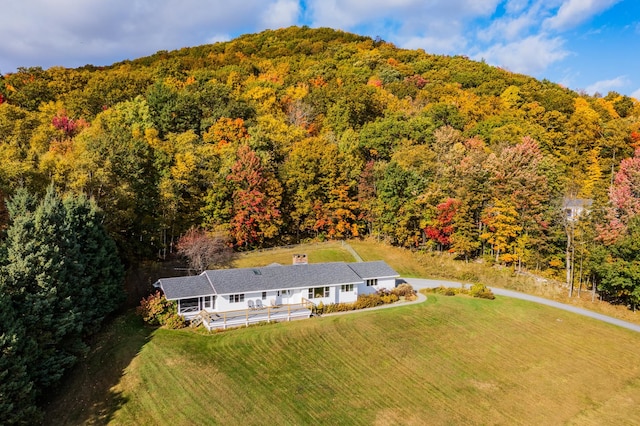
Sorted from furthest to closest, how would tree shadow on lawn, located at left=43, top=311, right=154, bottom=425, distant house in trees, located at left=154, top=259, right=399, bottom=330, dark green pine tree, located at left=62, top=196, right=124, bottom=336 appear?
distant house in trees, located at left=154, top=259, right=399, bottom=330
dark green pine tree, located at left=62, top=196, right=124, bottom=336
tree shadow on lawn, located at left=43, top=311, right=154, bottom=425

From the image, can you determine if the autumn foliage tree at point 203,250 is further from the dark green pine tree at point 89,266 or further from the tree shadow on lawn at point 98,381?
the tree shadow on lawn at point 98,381

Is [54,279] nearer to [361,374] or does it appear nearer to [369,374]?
[361,374]

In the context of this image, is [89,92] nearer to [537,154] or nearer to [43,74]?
[43,74]

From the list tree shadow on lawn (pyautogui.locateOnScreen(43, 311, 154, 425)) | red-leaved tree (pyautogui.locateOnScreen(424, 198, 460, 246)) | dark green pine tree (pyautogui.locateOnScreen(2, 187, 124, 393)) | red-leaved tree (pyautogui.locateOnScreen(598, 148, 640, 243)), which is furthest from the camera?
red-leaved tree (pyautogui.locateOnScreen(424, 198, 460, 246))

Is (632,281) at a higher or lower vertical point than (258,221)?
lower

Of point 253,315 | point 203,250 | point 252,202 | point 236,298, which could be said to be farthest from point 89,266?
point 252,202

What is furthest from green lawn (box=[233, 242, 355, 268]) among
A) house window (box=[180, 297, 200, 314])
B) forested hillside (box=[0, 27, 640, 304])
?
house window (box=[180, 297, 200, 314])

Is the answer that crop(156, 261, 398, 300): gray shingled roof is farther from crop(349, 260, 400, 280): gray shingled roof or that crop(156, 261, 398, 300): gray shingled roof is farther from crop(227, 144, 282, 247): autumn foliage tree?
crop(227, 144, 282, 247): autumn foliage tree

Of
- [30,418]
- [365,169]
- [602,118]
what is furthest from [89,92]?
[602,118]
